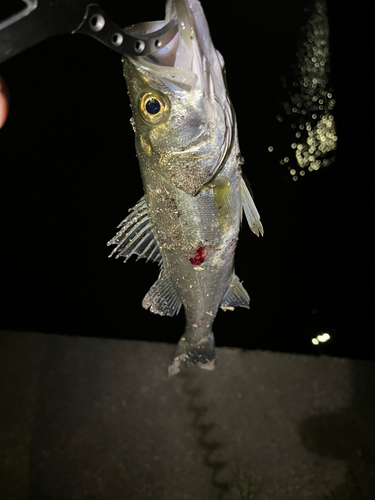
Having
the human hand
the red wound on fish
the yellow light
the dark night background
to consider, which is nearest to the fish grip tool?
the human hand

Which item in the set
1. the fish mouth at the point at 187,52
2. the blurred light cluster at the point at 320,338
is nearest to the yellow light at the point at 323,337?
the blurred light cluster at the point at 320,338

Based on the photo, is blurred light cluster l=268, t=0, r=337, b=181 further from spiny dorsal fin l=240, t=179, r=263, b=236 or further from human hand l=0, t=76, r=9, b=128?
human hand l=0, t=76, r=9, b=128

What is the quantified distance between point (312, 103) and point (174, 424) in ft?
8.39

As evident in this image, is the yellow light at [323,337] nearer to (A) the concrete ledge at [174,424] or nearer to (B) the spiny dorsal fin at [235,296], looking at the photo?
(A) the concrete ledge at [174,424]

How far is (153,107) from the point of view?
3.38 ft

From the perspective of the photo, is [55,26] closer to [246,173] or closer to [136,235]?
[136,235]

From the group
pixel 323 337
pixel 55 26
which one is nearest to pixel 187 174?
pixel 55 26

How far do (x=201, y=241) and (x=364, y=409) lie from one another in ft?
7.22

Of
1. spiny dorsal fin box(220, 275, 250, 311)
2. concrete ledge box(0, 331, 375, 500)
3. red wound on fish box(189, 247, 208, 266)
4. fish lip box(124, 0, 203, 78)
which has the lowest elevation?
concrete ledge box(0, 331, 375, 500)

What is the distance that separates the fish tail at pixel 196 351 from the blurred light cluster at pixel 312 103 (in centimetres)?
112

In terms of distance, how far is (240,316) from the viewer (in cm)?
239

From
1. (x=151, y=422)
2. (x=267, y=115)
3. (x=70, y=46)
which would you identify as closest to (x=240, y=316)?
(x=151, y=422)

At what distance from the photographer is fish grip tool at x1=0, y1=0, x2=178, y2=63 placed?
0.56m

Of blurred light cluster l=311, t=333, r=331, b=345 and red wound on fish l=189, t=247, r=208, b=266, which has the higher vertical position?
red wound on fish l=189, t=247, r=208, b=266
